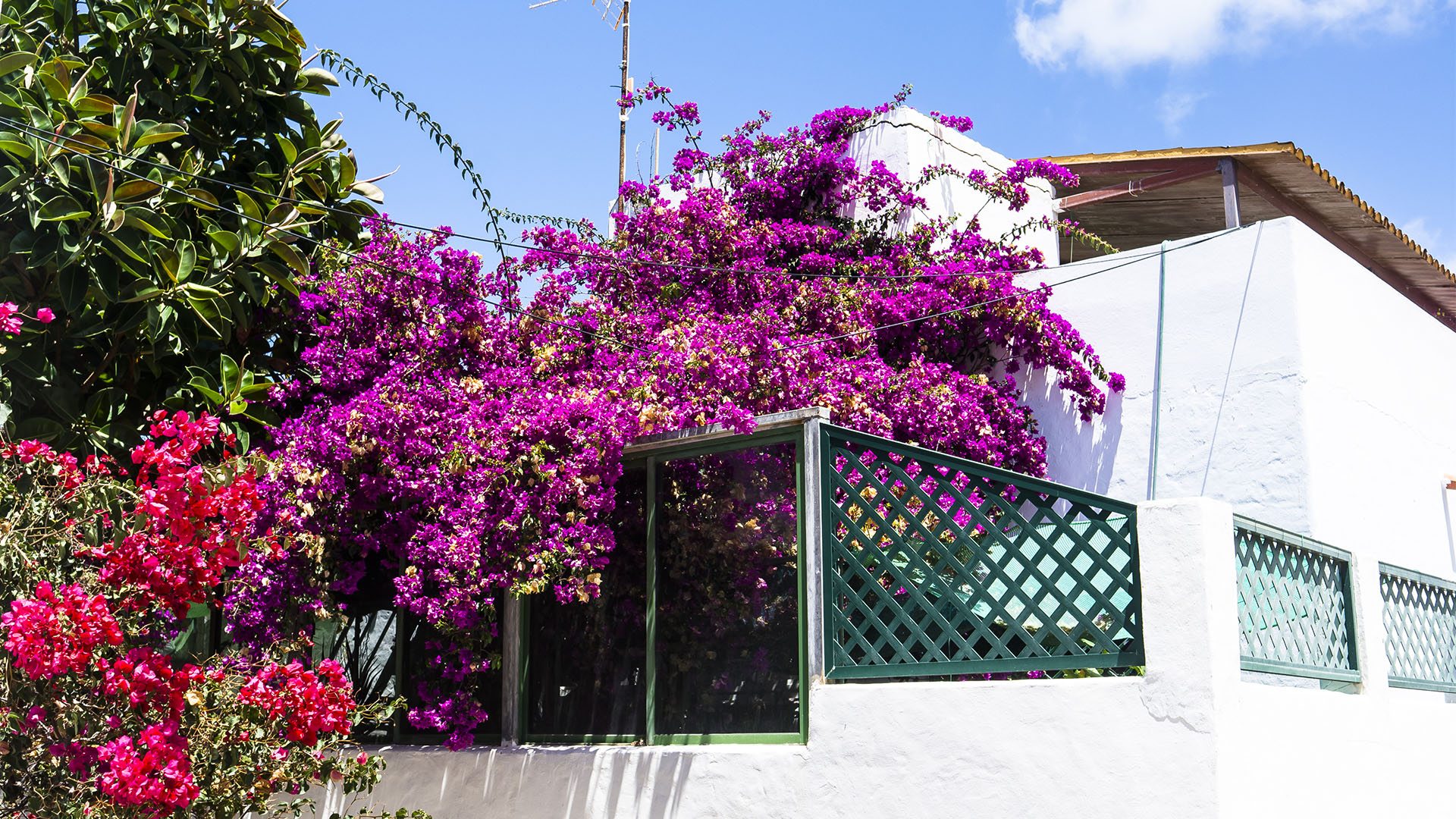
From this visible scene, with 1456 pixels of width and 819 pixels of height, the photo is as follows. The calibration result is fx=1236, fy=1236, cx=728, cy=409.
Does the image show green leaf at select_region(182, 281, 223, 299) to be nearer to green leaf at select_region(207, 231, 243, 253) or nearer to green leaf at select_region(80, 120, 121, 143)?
green leaf at select_region(207, 231, 243, 253)

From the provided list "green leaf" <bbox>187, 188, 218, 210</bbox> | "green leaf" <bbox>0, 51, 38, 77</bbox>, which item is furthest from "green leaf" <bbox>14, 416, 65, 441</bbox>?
"green leaf" <bbox>0, 51, 38, 77</bbox>

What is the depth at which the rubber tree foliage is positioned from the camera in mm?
7246

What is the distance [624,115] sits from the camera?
61.2 feet

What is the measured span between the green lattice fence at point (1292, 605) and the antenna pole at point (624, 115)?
12.2 metres

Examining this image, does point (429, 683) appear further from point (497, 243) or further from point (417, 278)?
point (497, 243)

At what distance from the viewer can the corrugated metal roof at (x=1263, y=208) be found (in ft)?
37.6

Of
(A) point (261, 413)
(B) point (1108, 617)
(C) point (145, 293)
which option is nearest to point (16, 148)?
(C) point (145, 293)

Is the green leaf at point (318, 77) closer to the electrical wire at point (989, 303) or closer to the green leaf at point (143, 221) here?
the green leaf at point (143, 221)

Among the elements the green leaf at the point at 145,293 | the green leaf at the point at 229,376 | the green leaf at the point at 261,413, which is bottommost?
the green leaf at the point at 261,413

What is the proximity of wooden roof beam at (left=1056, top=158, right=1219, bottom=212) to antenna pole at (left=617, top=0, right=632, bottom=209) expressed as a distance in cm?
668

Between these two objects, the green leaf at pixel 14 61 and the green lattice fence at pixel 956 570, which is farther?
the green leaf at pixel 14 61

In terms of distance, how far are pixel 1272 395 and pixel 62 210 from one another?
834cm

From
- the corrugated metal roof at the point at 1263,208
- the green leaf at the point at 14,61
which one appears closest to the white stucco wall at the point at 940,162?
the corrugated metal roof at the point at 1263,208

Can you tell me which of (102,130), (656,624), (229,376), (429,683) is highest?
(102,130)
